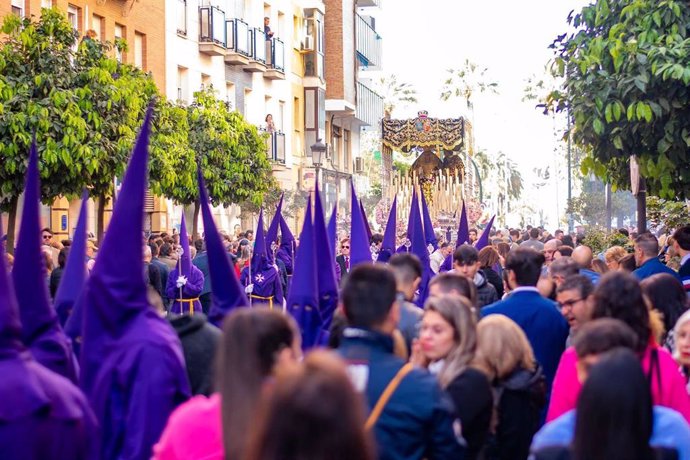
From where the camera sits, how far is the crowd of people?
13.1 ft

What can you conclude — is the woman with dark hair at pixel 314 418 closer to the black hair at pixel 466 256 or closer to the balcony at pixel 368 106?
the black hair at pixel 466 256

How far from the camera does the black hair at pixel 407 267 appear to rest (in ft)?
29.5

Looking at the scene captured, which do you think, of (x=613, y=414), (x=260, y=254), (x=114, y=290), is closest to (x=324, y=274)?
(x=114, y=290)

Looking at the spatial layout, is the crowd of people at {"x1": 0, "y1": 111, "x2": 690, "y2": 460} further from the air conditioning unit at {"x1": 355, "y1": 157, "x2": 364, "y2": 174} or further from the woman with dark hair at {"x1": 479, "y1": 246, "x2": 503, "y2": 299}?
the air conditioning unit at {"x1": 355, "y1": 157, "x2": 364, "y2": 174}

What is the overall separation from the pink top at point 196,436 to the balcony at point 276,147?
39.7 m

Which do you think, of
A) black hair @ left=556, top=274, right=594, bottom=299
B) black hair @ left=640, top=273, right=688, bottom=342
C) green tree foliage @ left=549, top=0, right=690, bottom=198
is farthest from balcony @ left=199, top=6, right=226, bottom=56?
black hair @ left=556, top=274, right=594, bottom=299

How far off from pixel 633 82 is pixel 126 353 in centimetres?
872

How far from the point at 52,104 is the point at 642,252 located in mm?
12119

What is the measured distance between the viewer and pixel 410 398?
198 inches

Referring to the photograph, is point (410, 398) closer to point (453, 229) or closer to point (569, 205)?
point (453, 229)

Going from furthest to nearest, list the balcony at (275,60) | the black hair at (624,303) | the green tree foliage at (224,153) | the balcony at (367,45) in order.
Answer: the balcony at (367,45) < the balcony at (275,60) < the green tree foliage at (224,153) < the black hair at (624,303)

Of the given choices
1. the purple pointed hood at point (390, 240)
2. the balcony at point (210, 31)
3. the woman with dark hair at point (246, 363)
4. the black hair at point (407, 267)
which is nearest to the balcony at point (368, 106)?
the balcony at point (210, 31)

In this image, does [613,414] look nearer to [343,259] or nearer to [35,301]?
[35,301]

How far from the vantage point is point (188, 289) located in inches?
717
